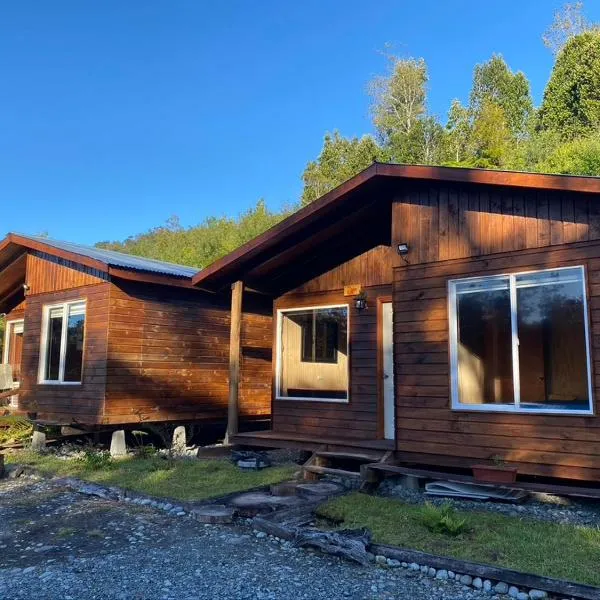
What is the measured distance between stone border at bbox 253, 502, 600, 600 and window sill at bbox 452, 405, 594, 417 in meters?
2.26

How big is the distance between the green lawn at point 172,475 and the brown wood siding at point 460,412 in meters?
A: 2.01

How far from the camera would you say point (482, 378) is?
6.39 meters

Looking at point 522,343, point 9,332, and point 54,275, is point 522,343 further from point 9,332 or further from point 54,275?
point 9,332

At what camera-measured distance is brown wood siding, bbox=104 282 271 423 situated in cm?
987

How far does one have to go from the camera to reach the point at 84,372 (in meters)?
10.1

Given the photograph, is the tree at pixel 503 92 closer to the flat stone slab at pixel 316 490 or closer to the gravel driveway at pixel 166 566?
the flat stone slab at pixel 316 490

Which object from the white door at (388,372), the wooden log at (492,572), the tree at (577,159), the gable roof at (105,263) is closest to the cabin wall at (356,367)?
the white door at (388,372)

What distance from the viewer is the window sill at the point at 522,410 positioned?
18.3 ft

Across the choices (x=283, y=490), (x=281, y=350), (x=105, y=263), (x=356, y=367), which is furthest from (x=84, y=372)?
(x=283, y=490)

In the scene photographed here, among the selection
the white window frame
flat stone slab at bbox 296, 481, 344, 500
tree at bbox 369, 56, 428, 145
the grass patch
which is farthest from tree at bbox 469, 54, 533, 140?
the grass patch

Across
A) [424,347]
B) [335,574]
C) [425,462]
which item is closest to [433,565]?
[335,574]

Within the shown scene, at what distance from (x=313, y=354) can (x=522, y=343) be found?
3.89 m

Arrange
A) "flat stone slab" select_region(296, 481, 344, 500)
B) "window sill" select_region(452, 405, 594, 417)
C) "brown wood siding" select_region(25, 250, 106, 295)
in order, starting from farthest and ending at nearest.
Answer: "brown wood siding" select_region(25, 250, 106, 295), "flat stone slab" select_region(296, 481, 344, 500), "window sill" select_region(452, 405, 594, 417)

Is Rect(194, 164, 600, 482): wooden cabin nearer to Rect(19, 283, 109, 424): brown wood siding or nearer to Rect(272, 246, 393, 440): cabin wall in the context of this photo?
Rect(272, 246, 393, 440): cabin wall
